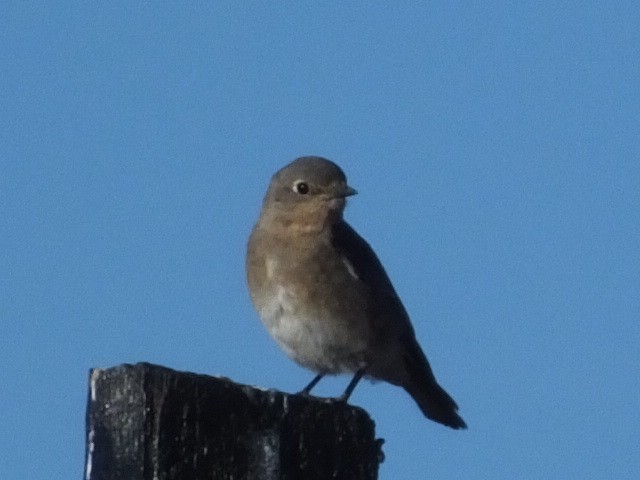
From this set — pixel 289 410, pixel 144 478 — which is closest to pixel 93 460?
pixel 144 478

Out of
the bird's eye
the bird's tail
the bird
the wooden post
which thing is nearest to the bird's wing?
the bird

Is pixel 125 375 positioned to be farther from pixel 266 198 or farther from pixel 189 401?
pixel 266 198

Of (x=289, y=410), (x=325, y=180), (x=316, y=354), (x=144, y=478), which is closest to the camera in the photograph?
(x=144, y=478)

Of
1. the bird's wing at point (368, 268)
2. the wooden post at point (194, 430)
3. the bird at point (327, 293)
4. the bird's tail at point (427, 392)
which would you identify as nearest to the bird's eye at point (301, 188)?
the bird at point (327, 293)

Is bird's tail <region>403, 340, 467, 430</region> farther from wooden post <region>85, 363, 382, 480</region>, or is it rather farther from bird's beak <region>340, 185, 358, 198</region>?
wooden post <region>85, 363, 382, 480</region>

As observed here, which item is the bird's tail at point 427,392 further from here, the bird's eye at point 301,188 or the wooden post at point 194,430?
the wooden post at point 194,430

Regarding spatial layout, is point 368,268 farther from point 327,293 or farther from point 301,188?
point 301,188
